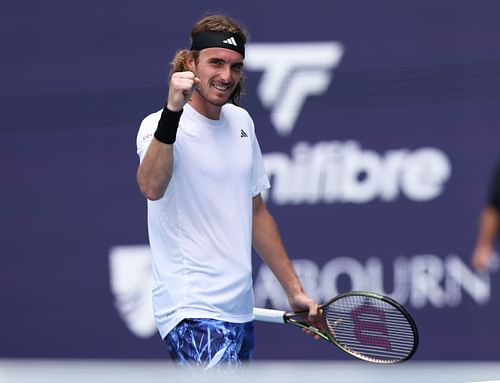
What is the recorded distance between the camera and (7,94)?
5988 mm

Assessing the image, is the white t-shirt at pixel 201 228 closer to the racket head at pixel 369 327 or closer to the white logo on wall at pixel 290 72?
the racket head at pixel 369 327

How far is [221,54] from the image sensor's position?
3553mm

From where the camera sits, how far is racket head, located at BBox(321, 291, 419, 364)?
3.77 metres

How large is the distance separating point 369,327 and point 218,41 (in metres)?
1.00

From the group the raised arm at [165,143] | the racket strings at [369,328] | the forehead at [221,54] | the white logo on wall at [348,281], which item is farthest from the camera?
the white logo on wall at [348,281]

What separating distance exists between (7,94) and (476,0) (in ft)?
7.21

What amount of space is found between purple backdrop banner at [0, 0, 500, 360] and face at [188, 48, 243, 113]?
1921mm

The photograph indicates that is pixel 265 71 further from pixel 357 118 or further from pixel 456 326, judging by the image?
pixel 456 326

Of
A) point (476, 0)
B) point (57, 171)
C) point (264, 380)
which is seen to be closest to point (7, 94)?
point (57, 171)

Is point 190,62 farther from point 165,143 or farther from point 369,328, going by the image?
point 369,328

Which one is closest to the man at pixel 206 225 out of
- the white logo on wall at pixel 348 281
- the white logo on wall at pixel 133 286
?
the white logo on wall at pixel 348 281

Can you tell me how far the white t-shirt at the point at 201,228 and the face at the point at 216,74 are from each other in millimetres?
60

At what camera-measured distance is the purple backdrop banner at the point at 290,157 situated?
530 centimetres

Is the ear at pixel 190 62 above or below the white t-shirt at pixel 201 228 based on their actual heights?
above
